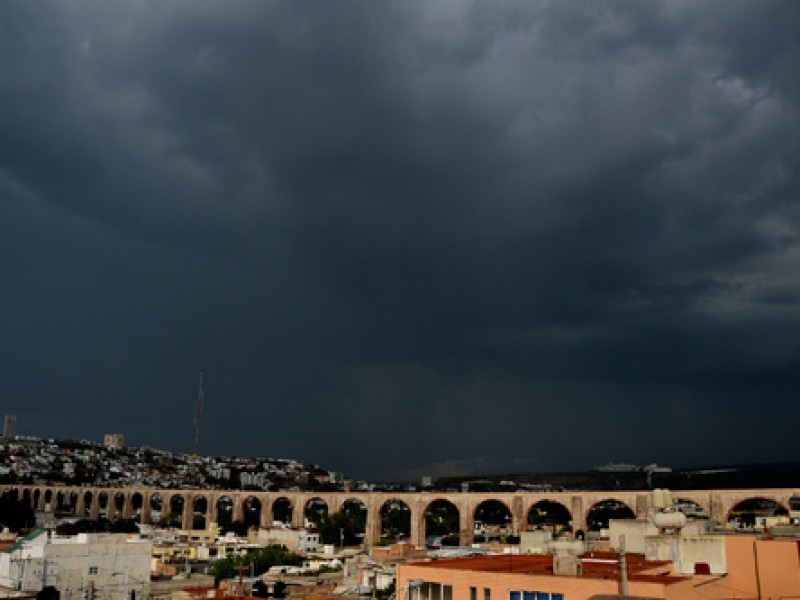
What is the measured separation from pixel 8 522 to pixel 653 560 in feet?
272

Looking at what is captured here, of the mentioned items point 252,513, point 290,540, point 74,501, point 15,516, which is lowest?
point 252,513

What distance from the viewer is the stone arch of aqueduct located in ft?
214

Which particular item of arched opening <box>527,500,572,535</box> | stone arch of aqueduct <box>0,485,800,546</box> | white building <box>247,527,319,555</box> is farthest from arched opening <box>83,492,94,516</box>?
arched opening <box>527,500,572,535</box>

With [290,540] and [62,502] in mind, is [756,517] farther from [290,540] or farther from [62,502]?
[62,502]

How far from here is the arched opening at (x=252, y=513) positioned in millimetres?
111675

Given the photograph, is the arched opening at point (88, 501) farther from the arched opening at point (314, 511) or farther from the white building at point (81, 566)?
the white building at point (81, 566)

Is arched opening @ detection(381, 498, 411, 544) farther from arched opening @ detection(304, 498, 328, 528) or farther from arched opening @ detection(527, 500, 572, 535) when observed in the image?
arched opening @ detection(527, 500, 572, 535)

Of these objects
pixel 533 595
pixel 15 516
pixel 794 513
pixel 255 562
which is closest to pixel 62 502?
pixel 15 516

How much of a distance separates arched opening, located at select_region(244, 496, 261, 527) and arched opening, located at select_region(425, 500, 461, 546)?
2846 cm

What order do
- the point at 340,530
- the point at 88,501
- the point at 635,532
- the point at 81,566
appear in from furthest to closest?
1. the point at 88,501
2. the point at 340,530
3. the point at 81,566
4. the point at 635,532

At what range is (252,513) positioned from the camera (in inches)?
4919

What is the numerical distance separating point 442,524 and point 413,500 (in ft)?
117

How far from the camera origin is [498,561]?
1820 centimetres

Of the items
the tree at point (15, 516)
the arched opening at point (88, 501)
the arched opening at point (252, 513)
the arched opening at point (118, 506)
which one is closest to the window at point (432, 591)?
the tree at point (15, 516)
